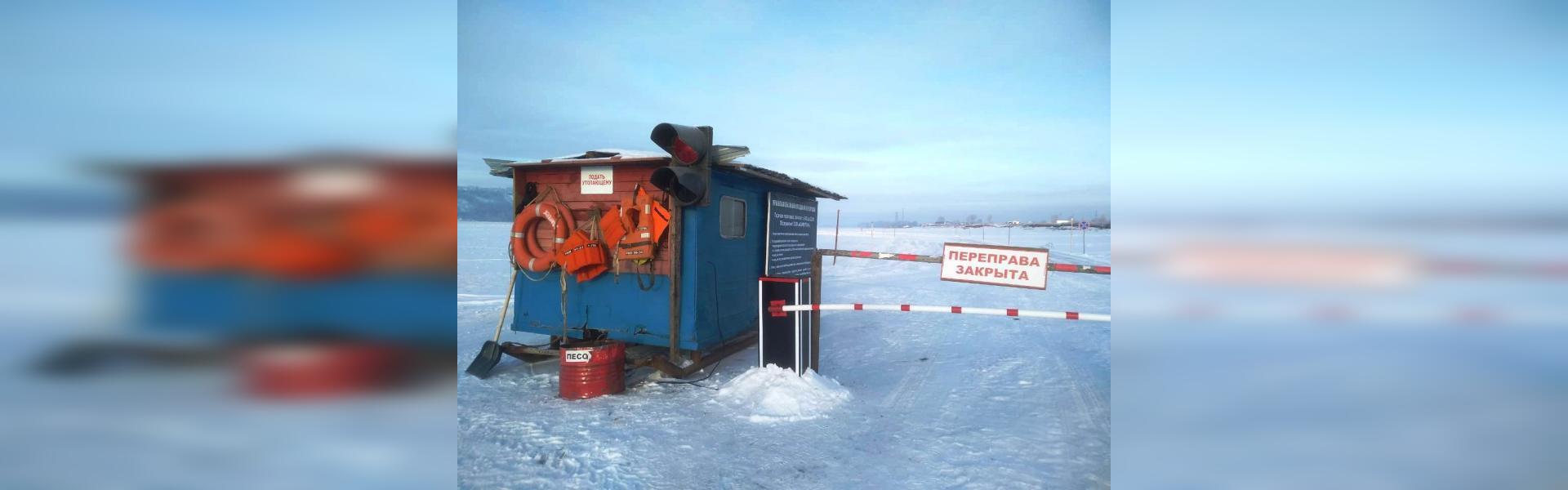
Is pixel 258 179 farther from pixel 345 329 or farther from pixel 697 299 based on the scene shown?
pixel 697 299

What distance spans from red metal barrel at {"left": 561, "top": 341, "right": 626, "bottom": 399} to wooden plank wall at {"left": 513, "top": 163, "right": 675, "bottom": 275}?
0.99 m

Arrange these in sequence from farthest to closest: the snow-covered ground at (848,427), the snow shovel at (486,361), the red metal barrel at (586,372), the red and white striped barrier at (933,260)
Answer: the snow shovel at (486,361)
the red metal barrel at (586,372)
the red and white striped barrier at (933,260)
the snow-covered ground at (848,427)

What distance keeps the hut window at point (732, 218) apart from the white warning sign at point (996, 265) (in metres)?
2.19

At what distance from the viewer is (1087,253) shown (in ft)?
62.2

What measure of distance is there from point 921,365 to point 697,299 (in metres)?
2.27

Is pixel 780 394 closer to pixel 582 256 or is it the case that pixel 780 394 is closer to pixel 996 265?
A: pixel 996 265

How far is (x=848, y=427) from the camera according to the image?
13.5 ft

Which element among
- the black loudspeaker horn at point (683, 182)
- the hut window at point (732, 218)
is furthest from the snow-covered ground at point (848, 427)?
the black loudspeaker horn at point (683, 182)

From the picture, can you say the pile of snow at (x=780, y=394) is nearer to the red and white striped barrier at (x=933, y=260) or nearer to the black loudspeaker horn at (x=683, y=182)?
the red and white striped barrier at (x=933, y=260)

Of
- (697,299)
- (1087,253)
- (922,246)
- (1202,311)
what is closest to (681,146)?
(697,299)

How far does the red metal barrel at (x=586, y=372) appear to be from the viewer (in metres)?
4.72

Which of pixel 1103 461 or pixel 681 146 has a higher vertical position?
pixel 681 146

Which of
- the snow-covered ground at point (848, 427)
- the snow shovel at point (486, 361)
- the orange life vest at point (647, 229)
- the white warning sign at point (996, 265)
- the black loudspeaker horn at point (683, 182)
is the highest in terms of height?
the black loudspeaker horn at point (683, 182)

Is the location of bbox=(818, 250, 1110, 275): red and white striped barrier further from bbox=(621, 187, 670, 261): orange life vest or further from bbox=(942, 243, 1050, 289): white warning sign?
bbox=(621, 187, 670, 261): orange life vest
